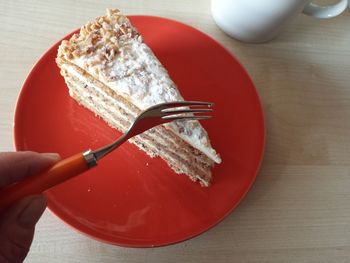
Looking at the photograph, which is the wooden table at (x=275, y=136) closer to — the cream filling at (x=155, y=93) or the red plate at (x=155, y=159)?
the red plate at (x=155, y=159)

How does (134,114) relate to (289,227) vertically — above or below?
above

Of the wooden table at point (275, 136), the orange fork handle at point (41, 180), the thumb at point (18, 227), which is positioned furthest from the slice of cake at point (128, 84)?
the thumb at point (18, 227)

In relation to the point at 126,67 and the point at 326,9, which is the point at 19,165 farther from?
the point at 326,9

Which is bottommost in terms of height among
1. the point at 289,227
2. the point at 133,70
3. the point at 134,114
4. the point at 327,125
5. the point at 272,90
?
the point at 289,227

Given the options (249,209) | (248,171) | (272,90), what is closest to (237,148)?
(248,171)

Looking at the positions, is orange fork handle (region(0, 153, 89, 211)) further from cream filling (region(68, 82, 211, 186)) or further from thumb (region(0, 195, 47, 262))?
cream filling (region(68, 82, 211, 186))

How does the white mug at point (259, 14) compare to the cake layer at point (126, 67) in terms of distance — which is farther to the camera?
the white mug at point (259, 14)

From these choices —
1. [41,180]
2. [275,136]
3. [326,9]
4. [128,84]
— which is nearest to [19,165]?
[41,180]

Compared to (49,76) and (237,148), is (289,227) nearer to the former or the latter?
(237,148)
